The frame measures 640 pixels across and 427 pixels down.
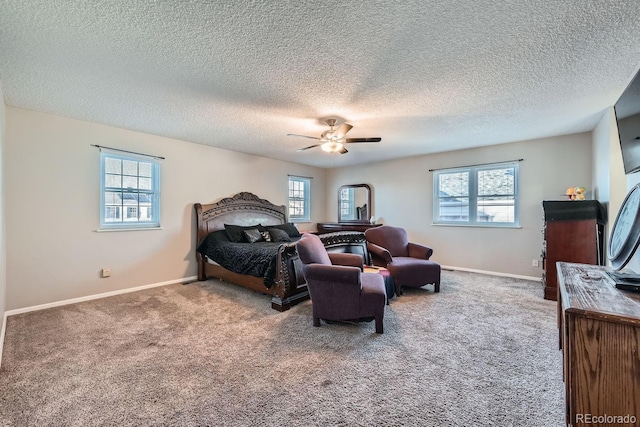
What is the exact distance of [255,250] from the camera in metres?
3.82

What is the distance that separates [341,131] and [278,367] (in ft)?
8.65

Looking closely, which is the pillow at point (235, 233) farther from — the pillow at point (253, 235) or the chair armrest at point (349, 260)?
the chair armrest at point (349, 260)

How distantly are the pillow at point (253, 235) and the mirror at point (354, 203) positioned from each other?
2.69 metres

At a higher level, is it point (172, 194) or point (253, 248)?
point (172, 194)

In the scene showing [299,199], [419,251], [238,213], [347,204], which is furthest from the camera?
[347,204]

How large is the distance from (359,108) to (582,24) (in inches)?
74.5

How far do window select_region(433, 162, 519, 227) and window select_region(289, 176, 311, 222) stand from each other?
2999 millimetres

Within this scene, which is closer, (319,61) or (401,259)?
(319,61)

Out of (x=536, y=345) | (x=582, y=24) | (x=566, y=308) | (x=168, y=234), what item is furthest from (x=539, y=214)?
(x=168, y=234)

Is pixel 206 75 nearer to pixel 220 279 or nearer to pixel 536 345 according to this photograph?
pixel 220 279

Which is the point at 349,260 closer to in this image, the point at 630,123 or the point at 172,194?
the point at 630,123

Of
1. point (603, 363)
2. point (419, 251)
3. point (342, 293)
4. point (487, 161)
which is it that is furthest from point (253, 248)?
point (487, 161)

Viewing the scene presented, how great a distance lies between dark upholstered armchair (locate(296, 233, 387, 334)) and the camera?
265 centimetres

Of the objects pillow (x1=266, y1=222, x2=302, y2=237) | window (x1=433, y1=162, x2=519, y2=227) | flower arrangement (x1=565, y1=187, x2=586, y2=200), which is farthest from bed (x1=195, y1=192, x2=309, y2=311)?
flower arrangement (x1=565, y1=187, x2=586, y2=200)
